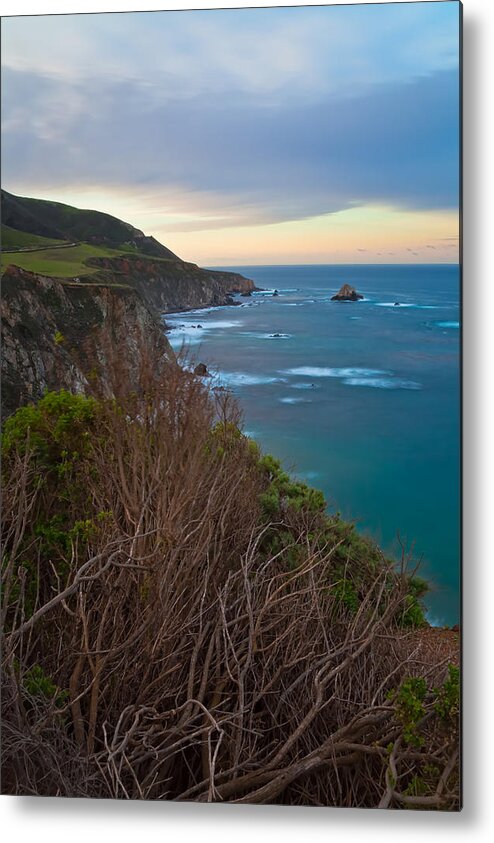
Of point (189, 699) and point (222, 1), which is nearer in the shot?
point (189, 699)

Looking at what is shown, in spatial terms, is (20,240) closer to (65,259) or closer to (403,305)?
(65,259)

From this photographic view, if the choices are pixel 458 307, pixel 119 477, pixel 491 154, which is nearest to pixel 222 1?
pixel 491 154

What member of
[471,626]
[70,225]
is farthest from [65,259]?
[471,626]

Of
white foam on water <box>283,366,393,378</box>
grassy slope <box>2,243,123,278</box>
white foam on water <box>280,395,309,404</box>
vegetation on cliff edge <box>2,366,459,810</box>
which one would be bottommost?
vegetation on cliff edge <box>2,366,459,810</box>

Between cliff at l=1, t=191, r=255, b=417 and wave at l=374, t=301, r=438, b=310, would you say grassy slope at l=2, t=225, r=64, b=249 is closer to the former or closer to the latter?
cliff at l=1, t=191, r=255, b=417

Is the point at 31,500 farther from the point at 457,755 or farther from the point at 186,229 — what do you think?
the point at 457,755

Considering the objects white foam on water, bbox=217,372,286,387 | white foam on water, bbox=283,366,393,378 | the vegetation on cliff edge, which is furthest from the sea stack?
the vegetation on cliff edge
